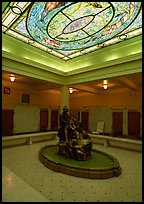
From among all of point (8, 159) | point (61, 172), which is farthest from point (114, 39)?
point (8, 159)

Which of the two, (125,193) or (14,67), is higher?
(14,67)

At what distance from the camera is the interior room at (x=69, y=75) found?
10.9 ft

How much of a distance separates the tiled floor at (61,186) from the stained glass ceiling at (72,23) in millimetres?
4901

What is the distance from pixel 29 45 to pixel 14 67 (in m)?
1.39

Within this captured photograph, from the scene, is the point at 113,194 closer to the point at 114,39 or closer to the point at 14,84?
the point at 114,39

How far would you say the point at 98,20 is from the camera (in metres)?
4.80

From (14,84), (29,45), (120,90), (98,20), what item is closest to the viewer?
(98,20)

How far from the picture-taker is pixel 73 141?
16.5 feet

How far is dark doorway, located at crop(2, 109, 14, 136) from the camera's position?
1004 cm

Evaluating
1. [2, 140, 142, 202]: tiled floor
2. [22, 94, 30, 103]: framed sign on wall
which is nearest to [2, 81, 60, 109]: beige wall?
[22, 94, 30, 103]: framed sign on wall

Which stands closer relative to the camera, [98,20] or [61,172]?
[61,172]

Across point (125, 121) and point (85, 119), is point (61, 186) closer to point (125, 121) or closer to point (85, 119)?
point (125, 121)

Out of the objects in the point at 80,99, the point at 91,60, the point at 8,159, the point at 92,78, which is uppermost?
the point at 91,60

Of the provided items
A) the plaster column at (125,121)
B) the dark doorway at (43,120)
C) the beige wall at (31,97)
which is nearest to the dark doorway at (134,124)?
the plaster column at (125,121)
